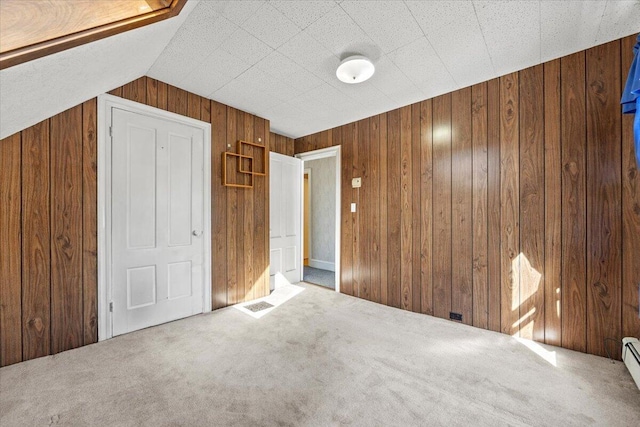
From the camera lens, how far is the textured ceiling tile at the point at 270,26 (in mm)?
1686

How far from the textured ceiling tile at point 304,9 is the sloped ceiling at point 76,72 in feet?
1.72

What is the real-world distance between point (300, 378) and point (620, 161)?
9.28 feet

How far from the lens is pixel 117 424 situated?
4.53ft

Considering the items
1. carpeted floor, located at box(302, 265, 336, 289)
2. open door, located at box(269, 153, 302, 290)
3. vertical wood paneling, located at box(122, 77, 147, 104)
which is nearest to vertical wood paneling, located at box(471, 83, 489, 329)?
carpeted floor, located at box(302, 265, 336, 289)

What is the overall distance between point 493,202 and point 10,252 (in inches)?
156

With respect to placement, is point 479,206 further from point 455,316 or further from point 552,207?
point 455,316

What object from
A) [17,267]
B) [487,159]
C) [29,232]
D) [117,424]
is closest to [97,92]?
[29,232]

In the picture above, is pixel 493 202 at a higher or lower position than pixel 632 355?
higher

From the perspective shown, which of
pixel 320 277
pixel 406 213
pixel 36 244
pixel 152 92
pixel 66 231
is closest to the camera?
pixel 36 244

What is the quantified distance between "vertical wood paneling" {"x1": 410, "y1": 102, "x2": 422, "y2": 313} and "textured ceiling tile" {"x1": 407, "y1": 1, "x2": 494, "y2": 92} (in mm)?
629

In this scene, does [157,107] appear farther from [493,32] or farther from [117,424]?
[493,32]

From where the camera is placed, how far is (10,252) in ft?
6.19

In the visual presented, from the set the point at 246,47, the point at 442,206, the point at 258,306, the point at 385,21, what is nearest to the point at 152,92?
the point at 246,47

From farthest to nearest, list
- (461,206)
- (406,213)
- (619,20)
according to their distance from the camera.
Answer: (406,213), (461,206), (619,20)
